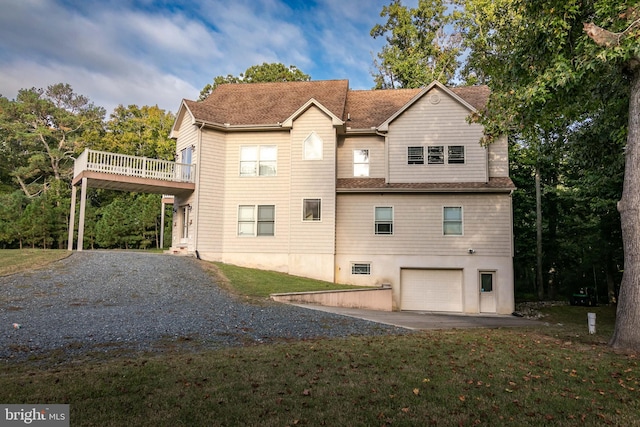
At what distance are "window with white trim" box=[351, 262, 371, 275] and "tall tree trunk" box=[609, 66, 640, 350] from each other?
39.3ft

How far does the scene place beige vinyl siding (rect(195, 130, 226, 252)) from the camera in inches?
773

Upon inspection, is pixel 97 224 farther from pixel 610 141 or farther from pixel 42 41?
pixel 610 141

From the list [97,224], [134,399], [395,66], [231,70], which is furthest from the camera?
[231,70]

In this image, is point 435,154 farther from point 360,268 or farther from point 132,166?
point 132,166

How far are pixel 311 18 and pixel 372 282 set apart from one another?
44.4 feet

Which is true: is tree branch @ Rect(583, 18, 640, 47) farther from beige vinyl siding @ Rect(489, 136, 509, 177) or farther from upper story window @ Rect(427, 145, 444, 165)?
beige vinyl siding @ Rect(489, 136, 509, 177)

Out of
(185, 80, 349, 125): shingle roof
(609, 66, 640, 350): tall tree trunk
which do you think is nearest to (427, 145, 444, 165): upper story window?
(185, 80, 349, 125): shingle roof

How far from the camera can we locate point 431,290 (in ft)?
62.6

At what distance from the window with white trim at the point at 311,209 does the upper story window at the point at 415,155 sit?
4899 mm

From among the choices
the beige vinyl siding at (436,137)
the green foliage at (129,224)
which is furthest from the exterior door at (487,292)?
the green foliage at (129,224)

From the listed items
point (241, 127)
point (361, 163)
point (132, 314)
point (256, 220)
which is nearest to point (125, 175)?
point (241, 127)

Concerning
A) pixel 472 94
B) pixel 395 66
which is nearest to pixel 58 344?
pixel 472 94

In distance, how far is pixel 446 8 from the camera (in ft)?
102

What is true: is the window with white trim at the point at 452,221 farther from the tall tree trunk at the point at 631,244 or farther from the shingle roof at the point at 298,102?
the tall tree trunk at the point at 631,244
